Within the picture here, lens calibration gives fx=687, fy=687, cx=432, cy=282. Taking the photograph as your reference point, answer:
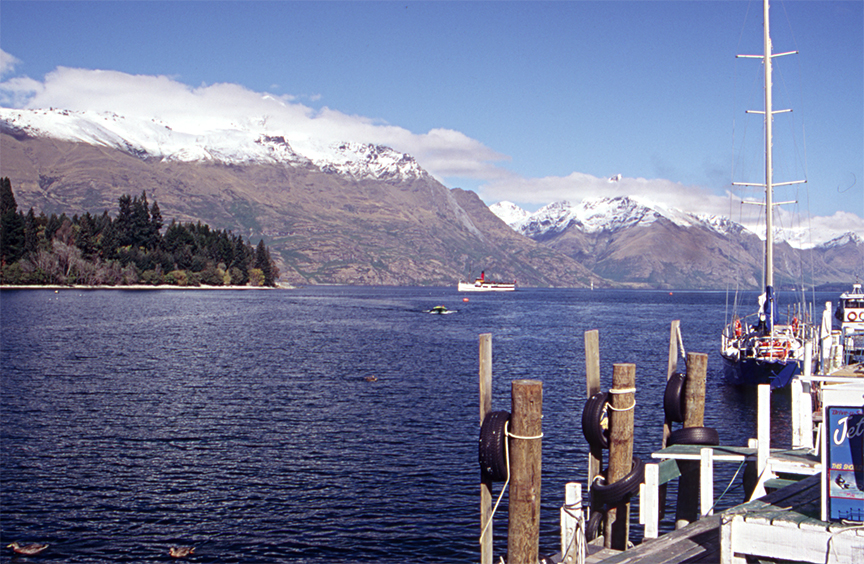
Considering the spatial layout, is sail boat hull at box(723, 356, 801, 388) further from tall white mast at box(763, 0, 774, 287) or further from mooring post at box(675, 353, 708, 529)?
mooring post at box(675, 353, 708, 529)

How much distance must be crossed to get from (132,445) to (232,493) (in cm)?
941

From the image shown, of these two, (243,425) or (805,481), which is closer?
(805,481)

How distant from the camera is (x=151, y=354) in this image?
6900 cm

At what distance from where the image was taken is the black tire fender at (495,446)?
14.5 metres

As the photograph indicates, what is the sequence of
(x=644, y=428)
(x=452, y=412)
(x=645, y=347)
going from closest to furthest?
(x=644, y=428), (x=452, y=412), (x=645, y=347)

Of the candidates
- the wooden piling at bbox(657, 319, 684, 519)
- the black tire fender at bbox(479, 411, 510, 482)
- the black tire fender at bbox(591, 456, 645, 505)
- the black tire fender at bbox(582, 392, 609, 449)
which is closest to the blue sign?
the black tire fender at bbox(479, 411, 510, 482)

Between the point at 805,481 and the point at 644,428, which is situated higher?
the point at 805,481

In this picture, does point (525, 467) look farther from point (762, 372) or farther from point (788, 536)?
point (762, 372)

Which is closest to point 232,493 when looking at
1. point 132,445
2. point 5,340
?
point 132,445

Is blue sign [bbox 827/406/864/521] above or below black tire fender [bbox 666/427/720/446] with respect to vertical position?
above

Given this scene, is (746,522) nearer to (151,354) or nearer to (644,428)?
(644,428)

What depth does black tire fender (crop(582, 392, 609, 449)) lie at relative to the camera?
58.0 ft

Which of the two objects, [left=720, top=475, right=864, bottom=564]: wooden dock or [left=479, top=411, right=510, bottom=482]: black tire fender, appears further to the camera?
[left=479, top=411, right=510, bottom=482]: black tire fender

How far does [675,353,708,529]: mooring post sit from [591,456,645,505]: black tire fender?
10.8ft
